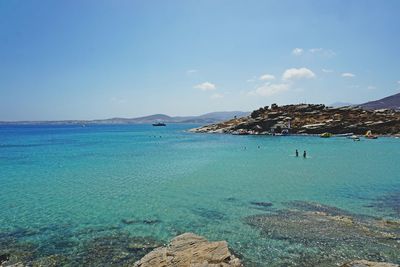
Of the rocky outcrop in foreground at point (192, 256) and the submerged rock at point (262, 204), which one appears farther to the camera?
the submerged rock at point (262, 204)

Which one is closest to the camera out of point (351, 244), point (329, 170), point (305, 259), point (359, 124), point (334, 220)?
point (305, 259)

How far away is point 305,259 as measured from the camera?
14672 millimetres

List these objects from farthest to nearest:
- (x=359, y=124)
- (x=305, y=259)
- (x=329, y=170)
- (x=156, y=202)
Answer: (x=359, y=124), (x=329, y=170), (x=156, y=202), (x=305, y=259)

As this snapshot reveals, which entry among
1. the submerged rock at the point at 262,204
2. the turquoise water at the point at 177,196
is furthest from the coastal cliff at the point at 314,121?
the submerged rock at the point at 262,204

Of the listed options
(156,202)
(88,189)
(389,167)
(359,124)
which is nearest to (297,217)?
(156,202)

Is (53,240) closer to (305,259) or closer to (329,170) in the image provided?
(305,259)

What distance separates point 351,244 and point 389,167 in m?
30.1

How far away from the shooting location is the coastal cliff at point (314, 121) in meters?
98.6

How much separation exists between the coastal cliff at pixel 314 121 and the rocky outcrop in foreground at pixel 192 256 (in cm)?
9782

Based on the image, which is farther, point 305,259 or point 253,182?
point 253,182

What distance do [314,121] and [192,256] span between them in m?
109

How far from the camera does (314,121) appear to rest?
370ft

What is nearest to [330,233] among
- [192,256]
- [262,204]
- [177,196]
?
[262,204]

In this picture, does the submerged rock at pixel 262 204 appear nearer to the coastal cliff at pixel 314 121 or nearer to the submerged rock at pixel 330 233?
the submerged rock at pixel 330 233
